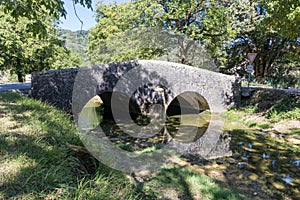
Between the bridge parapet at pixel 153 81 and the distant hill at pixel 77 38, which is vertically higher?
the distant hill at pixel 77 38

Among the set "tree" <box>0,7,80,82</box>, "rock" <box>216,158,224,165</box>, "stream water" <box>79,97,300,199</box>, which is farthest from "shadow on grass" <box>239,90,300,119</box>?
"tree" <box>0,7,80,82</box>

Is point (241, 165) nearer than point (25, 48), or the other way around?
point (241, 165)

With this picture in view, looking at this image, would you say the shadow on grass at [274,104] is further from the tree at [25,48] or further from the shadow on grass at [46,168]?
the tree at [25,48]

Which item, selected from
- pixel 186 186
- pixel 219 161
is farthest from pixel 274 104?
pixel 186 186

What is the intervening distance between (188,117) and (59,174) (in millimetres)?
7875

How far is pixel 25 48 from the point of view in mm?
11141

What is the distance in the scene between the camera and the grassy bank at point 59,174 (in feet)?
5.99

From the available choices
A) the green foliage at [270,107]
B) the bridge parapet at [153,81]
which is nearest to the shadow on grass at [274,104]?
the green foliage at [270,107]

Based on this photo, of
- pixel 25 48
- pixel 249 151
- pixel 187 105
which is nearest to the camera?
pixel 249 151

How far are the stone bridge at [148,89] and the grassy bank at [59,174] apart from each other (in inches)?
73.9

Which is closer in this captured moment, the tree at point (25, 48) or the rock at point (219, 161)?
the rock at point (219, 161)

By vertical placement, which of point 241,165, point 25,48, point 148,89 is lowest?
point 241,165

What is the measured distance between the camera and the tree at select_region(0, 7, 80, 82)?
10.1 meters

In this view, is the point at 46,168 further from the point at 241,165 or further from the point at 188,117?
the point at 188,117
